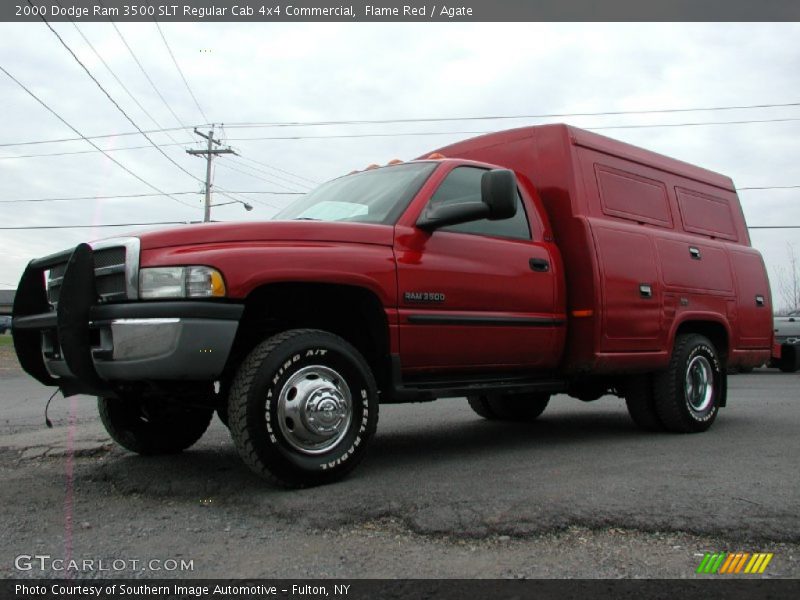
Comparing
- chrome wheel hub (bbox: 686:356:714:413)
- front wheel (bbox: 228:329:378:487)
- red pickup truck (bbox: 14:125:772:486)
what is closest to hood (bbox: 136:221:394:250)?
red pickup truck (bbox: 14:125:772:486)

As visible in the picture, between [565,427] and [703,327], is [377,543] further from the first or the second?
[703,327]

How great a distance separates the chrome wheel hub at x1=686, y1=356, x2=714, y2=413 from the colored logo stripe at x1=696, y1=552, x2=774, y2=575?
3386 millimetres

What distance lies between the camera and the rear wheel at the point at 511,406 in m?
6.98

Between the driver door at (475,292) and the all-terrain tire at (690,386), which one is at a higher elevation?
the driver door at (475,292)

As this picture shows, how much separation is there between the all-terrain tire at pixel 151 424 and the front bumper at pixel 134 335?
0.87 m

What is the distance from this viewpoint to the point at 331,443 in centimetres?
392

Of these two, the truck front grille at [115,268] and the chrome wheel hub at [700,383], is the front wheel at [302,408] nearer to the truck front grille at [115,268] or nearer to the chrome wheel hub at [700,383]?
the truck front grille at [115,268]

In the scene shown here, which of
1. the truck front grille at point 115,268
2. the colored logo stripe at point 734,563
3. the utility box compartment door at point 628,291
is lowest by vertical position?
the colored logo stripe at point 734,563

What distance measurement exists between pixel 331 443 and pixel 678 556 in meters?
1.78

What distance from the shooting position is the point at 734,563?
110 inches

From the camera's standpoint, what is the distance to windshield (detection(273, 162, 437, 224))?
Answer: 468 centimetres

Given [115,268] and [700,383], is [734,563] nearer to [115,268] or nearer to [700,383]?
[115,268]

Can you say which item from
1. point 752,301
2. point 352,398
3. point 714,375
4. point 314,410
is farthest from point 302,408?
point 752,301

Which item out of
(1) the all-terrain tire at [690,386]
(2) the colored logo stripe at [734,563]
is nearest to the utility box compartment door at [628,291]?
(1) the all-terrain tire at [690,386]
